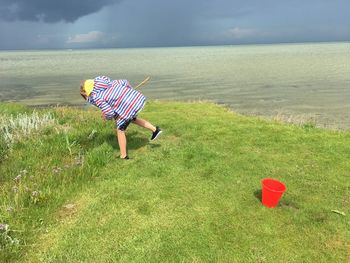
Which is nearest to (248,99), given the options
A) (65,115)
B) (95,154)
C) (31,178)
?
(65,115)

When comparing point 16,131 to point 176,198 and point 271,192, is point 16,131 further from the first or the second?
point 271,192

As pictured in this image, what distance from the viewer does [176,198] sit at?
22.4ft

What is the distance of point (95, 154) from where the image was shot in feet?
28.7

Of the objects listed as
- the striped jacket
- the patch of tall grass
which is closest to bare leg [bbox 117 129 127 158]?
the striped jacket

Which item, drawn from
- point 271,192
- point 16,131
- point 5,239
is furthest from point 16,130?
point 271,192

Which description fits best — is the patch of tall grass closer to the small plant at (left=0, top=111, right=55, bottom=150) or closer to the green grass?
the small plant at (left=0, top=111, right=55, bottom=150)

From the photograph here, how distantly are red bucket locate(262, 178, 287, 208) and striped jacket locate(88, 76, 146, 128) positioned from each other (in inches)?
151

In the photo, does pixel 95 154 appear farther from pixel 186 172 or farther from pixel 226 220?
pixel 226 220

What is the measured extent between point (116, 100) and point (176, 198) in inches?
123

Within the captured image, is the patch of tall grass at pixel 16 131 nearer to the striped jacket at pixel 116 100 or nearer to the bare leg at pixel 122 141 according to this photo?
the striped jacket at pixel 116 100

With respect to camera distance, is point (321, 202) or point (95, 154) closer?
point (321, 202)

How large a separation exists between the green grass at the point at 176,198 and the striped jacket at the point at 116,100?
1.12 metres

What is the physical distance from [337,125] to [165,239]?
Answer: 15.4m

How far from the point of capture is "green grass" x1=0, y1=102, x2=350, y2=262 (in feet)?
17.4
